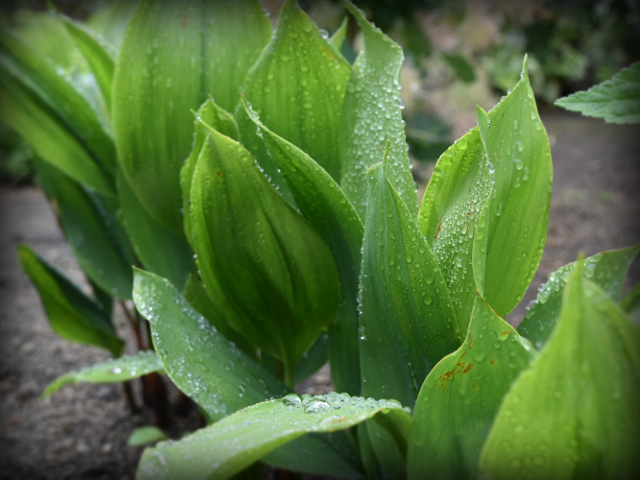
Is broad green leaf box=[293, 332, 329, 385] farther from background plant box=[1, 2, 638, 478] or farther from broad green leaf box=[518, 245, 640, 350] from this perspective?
broad green leaf box=[518, 245, 640, 350]

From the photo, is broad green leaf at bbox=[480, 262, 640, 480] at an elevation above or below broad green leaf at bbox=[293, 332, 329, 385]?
above

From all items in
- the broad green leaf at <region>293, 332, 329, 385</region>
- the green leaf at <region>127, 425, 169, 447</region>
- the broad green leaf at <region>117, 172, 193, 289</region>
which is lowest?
the green leaf at <region>127, 425, 169, 447</region>

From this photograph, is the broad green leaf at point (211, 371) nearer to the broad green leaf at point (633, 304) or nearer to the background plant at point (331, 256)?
the background plant at point (331, 256)

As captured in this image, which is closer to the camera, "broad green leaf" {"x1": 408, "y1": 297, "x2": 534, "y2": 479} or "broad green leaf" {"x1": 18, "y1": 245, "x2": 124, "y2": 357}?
"broad green leaf" {"x1": 408, "y1": 297, "x2": 534, "y2": 479}

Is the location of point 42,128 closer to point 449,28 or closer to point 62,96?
point 62,96

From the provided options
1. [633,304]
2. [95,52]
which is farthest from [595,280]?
[95,52]

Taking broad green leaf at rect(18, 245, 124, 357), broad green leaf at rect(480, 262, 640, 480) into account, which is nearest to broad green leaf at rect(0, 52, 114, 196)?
broad green leaf at rect(18, 245, 124, 357)

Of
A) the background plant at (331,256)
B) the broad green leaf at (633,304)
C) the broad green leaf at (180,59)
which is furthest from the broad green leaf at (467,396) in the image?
the broad green leaf at (180,59)
